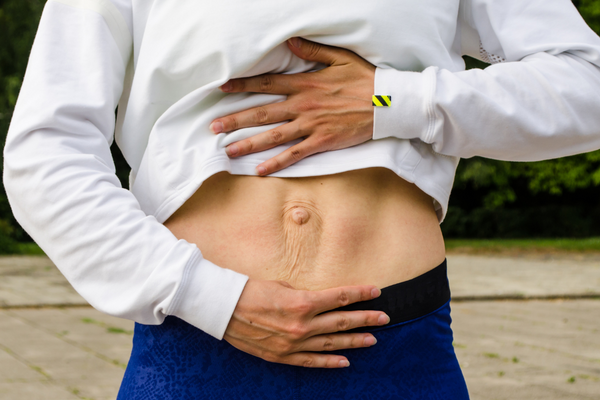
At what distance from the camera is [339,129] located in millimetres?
1183

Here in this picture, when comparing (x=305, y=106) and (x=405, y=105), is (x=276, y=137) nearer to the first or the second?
(x=305, y=106)

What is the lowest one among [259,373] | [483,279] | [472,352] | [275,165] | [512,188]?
Answer: [512,188]

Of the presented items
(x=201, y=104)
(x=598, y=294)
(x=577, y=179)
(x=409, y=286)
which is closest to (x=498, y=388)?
(x=409, y=286)

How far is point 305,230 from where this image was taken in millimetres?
1202

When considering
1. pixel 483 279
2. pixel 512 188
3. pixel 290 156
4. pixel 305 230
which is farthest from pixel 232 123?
pixel 512 188

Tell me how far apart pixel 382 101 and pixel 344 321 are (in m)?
0.44

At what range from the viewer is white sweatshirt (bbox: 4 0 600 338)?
1002 mm

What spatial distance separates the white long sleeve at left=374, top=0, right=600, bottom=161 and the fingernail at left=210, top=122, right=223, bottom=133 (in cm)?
31

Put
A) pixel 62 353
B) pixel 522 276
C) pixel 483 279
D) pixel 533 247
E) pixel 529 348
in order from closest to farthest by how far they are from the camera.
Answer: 1. pixel 62 353
2. pixel 529 348
3. pixel 483 279
4. pixel 522 276
5. pixel 533 247

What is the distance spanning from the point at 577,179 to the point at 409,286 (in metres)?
22.8

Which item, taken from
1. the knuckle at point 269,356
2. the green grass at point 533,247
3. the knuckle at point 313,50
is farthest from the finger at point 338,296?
the green grass at point 533,247

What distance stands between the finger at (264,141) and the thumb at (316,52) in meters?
0.15

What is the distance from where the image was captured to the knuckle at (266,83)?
1.21m

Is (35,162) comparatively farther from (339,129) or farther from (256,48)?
(339,129)
